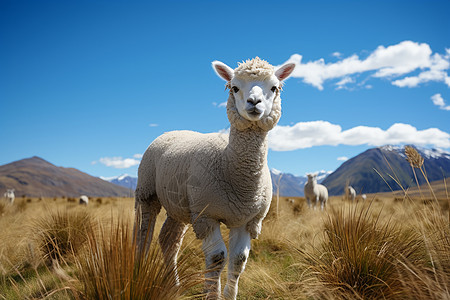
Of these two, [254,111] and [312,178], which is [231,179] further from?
[312,178]

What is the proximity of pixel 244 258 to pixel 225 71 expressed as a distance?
199cm

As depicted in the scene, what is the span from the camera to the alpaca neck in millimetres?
3088

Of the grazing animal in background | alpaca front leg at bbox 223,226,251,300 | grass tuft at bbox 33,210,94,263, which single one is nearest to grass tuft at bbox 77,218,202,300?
alpaca front leg at bbox 223,226,251,300

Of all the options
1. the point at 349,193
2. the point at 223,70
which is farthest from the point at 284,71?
the point at 349,193

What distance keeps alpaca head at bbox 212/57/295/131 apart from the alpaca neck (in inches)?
3.4

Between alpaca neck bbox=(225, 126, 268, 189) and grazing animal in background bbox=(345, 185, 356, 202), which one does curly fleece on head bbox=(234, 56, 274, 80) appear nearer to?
alpaca neck bbox=(225, 126, 268, 189)

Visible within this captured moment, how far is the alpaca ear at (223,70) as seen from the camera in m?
3.34

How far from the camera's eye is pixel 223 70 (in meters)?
3.38

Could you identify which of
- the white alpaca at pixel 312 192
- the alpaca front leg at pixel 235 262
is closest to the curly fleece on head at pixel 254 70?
the alpaca front leg at pixel 235 262

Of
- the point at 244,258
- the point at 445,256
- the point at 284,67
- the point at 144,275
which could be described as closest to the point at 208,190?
the point at 244,258

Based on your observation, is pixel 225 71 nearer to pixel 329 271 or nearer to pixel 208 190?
pixel 208 190

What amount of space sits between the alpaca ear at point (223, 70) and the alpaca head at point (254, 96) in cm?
8

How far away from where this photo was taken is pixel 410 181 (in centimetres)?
370

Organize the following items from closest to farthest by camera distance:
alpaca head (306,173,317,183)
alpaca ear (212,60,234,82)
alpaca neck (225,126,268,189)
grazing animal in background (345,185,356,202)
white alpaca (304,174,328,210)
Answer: alpaca neck (225,126,268,189), alpaca ear (212,60,234,82), grazing animal in background (345,185,356,202), white alpaca (304,174,328,210), alpaca head (306,173,317,183)
